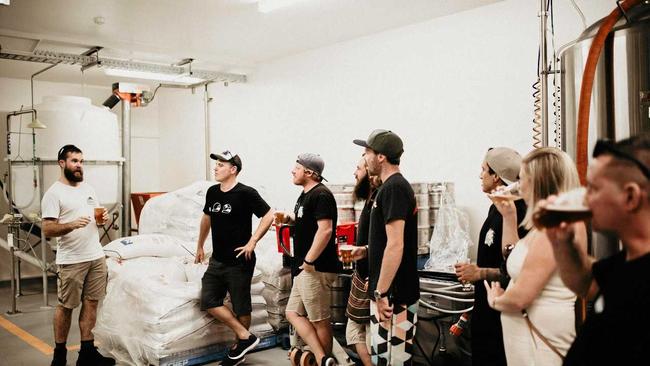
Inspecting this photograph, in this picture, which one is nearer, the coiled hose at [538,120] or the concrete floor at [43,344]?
the coiled hose at [538,120]

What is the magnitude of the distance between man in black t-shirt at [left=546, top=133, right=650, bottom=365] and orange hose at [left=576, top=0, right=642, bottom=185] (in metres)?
1.72

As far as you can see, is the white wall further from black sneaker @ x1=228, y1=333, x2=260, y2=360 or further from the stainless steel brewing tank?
black sneaker @ x1=228, y1=333, x2=260, y2=360

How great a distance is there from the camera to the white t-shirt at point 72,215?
13.4ft

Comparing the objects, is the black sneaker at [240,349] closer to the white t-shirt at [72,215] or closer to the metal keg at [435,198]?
the white t-shirt at [72,215]

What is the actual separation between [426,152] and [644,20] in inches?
116

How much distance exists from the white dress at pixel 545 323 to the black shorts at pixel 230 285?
2591 millimetres

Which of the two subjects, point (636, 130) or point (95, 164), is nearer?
point (636, 130)

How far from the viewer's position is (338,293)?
4.92 meters

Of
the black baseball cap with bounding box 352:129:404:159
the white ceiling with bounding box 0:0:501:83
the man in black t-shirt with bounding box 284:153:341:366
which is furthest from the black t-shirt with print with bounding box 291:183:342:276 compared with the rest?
the white ceiling with bounding box 0:0:501:83

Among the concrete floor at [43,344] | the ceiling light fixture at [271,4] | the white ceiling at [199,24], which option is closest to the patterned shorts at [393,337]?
the concrete floor at [43,344]

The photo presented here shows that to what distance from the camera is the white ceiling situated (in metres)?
5.02

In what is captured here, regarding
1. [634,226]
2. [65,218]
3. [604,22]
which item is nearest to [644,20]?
[604,22]

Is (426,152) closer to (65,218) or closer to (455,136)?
(455,136)

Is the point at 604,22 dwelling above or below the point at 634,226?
above
